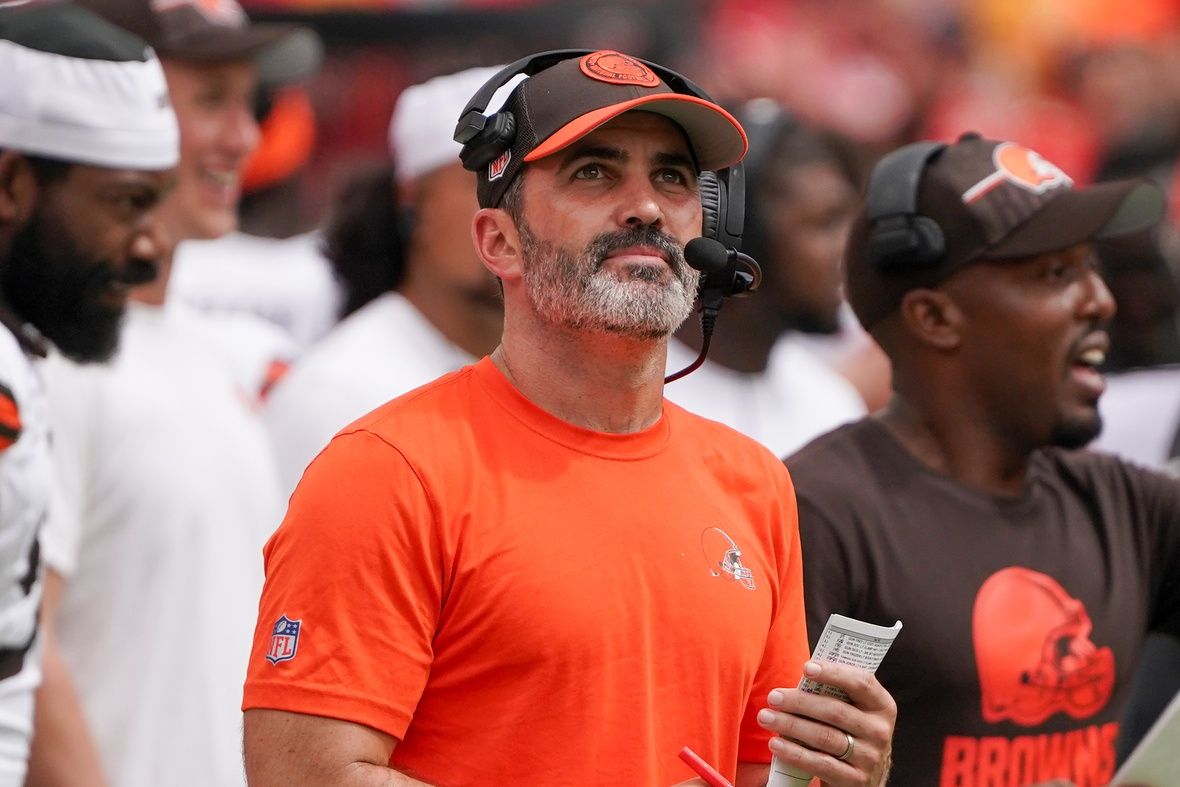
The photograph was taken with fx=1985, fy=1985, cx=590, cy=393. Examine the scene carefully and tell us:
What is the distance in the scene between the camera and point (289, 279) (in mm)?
7289

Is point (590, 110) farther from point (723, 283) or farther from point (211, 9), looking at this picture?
point (211, 9)

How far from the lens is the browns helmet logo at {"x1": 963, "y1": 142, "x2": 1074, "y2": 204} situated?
374 cm

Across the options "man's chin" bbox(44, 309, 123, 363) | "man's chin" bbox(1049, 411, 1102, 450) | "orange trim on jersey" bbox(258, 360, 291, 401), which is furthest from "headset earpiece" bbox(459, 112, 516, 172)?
"orange trim on jersey" bbox(258, 360, 291, 401)

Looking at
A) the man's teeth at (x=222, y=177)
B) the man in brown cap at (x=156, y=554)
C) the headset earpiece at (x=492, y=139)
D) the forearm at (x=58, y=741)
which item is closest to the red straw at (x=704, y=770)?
the headset earpiece at (x=492, y=139)

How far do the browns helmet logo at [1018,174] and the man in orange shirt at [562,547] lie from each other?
0.92 m

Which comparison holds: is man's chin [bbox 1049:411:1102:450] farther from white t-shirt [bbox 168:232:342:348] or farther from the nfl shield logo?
white t-shirt [bbox 168:232:342:348]

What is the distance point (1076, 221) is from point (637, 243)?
1219 mm

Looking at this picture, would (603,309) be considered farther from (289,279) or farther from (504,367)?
(289,279)

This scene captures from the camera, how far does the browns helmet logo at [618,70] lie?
9.39 ft

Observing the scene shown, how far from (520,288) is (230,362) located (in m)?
2.42

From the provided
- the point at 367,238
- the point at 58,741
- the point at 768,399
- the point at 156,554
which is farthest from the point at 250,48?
the point at 58,741

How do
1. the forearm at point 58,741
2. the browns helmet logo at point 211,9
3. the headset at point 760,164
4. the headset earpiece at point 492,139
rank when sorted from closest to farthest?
the headset earpiece at point 492,139 → the forearm at point 58,741 → the browns helmet logo at point 211,9 → the headset at point 760,164

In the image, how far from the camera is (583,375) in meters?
2.88

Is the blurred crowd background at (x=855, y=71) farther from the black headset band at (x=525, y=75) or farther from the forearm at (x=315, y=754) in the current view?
the forearm at (x=315, y=754)
